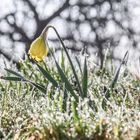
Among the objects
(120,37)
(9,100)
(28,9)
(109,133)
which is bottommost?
(109,133)

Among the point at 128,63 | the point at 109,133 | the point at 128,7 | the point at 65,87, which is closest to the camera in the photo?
the point at 109,133

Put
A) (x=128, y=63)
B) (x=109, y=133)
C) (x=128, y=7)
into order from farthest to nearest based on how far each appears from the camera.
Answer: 1. (x=128, y=7)
2. (x=128, y=63)
3. (x=109, y=133)

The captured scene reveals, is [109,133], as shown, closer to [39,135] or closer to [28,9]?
[39,135]

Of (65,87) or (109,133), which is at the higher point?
(65,87)

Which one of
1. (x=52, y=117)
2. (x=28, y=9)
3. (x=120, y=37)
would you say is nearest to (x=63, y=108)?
(x=52, y=117)

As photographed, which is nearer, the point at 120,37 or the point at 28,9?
the point at 120,37

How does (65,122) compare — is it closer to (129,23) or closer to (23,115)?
(23,115)

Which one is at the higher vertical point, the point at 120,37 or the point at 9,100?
the point at 120,37

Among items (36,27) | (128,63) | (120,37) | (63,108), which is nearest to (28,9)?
(36,27)

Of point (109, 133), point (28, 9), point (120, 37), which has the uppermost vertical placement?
point (28, 9)
